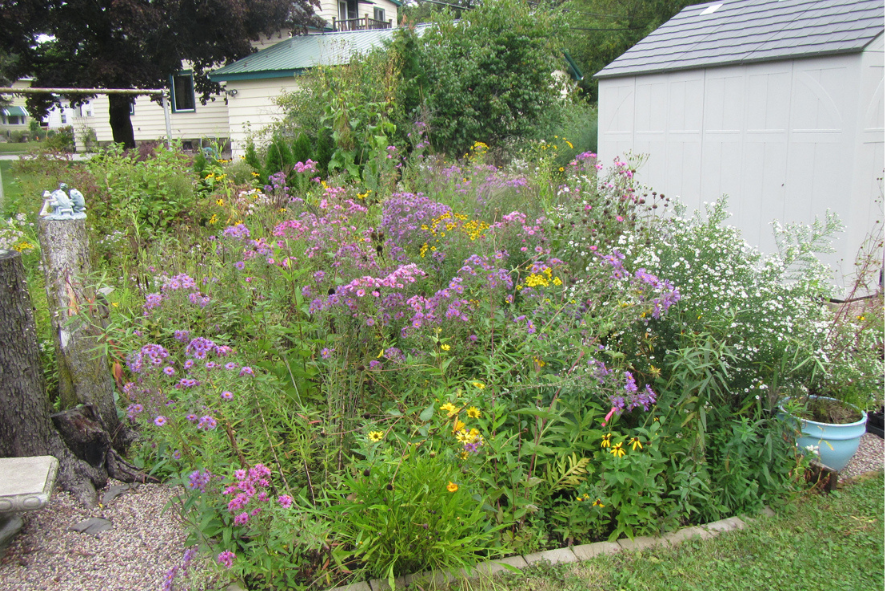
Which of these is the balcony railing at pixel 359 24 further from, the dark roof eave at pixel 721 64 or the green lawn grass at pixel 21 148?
the dark roof eave at pixel 721 64

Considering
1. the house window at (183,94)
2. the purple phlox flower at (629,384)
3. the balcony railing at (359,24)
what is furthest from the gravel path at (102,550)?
the house window at (183,94)

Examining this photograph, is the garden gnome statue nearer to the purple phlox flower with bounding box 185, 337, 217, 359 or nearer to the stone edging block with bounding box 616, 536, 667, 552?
the purple phlox flower with bounding box 185, 337, 217, 359

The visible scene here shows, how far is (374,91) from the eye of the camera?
1021cm

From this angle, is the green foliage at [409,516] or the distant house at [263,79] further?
the distant house at [263,79]

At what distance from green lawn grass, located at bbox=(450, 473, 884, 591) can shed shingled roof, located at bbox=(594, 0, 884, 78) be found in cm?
451

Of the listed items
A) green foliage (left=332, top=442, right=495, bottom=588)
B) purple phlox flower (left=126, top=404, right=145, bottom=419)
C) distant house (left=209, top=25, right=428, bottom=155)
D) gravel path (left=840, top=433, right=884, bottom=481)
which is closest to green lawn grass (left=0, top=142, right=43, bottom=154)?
distant house (left=209, top=25, right=428, bottom=155)

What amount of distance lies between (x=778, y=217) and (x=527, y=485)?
16.2 ft

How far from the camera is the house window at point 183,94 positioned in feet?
69.1

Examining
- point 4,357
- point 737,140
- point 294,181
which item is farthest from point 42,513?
point 737,140

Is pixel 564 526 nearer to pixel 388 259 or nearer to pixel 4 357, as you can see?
pixel 388 259

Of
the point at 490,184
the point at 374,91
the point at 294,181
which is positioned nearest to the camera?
the point at 490,184

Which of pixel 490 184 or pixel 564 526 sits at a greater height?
pixel 490 184

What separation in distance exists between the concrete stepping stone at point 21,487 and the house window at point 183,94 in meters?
21.0

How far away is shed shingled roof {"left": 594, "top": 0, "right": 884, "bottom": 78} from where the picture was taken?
225 inches
